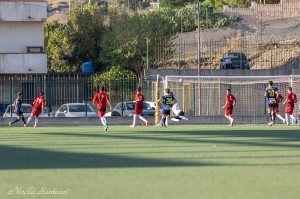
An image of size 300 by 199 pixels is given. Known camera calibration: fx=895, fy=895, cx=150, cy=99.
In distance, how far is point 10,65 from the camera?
59.3m

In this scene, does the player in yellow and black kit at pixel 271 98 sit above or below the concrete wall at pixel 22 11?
below

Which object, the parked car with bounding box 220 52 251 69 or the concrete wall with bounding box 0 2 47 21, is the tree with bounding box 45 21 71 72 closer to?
the concrete wall with bounding box 0 2 47 21

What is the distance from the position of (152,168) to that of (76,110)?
98.0 ft

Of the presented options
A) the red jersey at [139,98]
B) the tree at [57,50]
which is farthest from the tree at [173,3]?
the red jersey at [139,98]

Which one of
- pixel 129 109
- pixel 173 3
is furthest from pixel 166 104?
pixel 173 3

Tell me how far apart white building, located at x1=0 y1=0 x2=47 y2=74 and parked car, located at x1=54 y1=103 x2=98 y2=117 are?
520 inches

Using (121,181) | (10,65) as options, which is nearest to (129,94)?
(10,65)

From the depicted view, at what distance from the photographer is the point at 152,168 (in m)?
17.1

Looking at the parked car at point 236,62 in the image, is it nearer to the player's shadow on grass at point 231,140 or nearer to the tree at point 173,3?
the player's shadow on grass at point 231,140

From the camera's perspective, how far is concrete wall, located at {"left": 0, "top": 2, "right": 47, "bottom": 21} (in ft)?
196

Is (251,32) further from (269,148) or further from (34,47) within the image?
(269,148)

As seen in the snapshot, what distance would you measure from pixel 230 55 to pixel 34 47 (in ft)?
46.2

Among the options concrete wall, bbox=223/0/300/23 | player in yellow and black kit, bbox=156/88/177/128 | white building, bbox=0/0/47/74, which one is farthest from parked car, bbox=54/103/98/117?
concrete wall, bbox=223/0/300/23

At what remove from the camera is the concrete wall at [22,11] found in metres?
59.9
